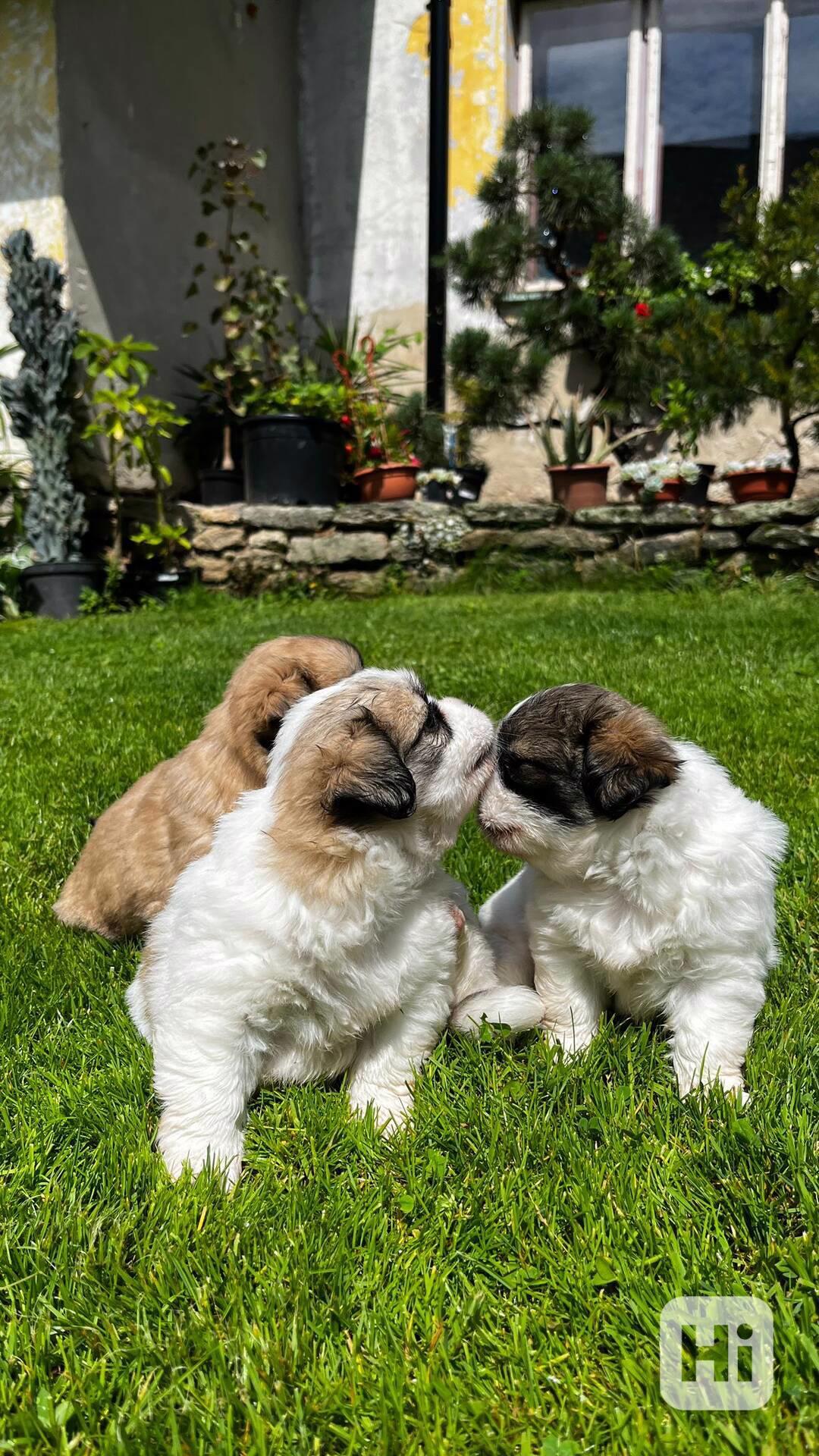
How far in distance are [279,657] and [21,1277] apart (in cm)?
177

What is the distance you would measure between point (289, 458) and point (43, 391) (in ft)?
7.56

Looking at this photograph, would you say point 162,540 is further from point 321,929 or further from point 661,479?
point 321,929

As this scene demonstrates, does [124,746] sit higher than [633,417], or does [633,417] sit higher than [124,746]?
[633,417]

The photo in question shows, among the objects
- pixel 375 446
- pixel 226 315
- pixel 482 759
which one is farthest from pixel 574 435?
pixel 482 759

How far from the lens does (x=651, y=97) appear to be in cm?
A: 1100

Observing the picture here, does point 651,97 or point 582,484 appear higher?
point 651,97

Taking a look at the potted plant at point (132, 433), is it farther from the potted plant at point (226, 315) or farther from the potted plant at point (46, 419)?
the potted plant at point (226, 315)

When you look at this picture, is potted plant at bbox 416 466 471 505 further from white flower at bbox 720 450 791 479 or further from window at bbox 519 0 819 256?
window at bbox 519 0 819 256

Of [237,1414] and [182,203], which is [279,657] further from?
[182,203]

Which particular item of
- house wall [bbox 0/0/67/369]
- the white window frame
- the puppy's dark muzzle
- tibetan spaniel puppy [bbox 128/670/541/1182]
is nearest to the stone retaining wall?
house wall [bbox 0/0/67/369]

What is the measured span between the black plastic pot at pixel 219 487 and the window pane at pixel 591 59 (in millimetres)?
5486

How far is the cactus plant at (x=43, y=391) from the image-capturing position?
8.52 metres

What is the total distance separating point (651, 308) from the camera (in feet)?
33.0

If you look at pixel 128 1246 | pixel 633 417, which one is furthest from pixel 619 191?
pixel 128 1246
